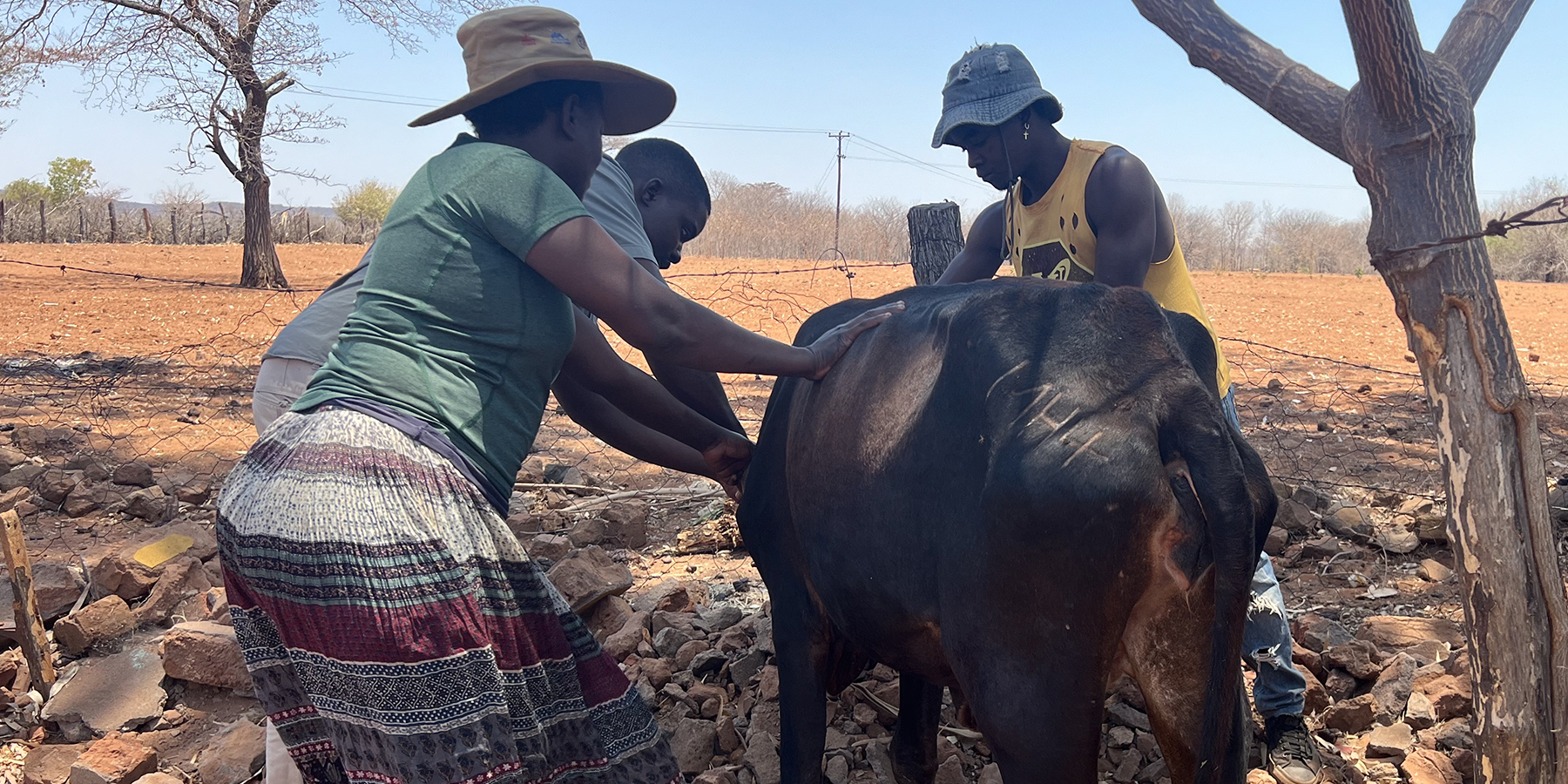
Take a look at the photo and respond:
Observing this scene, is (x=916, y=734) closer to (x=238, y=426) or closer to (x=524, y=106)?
(x=524, y=106)

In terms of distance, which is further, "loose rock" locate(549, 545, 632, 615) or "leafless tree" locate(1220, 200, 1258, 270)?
"leafless tree" locate(1220, 200, 1258, 270)

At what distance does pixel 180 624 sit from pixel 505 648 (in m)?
2.76

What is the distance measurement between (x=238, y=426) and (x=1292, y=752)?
325 inches

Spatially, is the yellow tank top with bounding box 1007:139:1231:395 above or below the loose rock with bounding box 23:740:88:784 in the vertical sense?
above

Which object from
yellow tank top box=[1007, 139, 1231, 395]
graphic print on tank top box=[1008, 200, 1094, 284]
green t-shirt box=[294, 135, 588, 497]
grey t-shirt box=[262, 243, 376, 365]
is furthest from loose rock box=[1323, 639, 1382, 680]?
grey t-shirt box=[262, 243, 376, 365]

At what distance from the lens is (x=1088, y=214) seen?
3594 millimetres

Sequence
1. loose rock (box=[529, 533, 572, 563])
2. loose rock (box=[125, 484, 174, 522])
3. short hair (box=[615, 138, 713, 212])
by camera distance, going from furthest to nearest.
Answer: loose rock (box=[125, 484, 174, 522]) → loose rock (box=[529, 533, 572, 563]) → short hair (box=[615, 138, 713, 212])

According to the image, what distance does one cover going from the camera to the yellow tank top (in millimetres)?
3627

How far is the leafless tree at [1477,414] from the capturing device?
9.16 feet

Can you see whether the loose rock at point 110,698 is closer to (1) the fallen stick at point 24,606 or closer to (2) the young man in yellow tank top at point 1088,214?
(1) the fallen stick at point 24,606

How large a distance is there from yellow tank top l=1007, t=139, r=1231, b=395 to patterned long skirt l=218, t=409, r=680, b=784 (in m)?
2.16

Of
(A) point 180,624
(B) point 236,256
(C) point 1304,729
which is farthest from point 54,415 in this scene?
(B) point 236,256

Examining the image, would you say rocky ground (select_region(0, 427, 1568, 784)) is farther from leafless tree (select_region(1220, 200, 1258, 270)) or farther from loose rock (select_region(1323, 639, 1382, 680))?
leafless tree (select_region(1220, 200, 1258, 270))

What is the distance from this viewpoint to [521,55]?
7.72 ft
